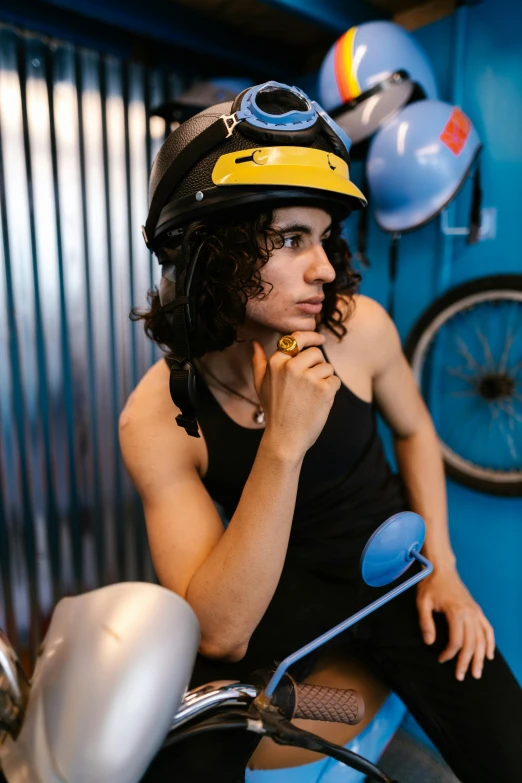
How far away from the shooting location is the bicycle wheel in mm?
1662

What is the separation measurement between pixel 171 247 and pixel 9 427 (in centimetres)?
119

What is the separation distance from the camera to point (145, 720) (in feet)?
1.48

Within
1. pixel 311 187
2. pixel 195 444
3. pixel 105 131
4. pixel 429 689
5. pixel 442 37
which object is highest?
pixel 442 37

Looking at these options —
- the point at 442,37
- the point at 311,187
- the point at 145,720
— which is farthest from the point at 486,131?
the point at 145,720

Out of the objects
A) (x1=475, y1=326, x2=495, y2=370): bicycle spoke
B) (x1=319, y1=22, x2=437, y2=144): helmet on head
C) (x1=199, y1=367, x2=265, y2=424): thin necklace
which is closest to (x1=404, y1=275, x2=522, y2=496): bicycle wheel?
(x1=475, y1=326, x2=495, y2=370): bicycle spoke

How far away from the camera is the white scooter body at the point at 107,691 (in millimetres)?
436

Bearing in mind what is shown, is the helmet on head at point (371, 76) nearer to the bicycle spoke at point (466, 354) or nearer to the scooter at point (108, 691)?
the bicycle spoke at point (466, 354)

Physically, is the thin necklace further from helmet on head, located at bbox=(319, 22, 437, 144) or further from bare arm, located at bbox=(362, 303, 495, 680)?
helmet on head, located at bbox=(319, 22, 437, 144)

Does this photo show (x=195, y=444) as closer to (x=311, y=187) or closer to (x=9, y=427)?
(x=311, y=187)

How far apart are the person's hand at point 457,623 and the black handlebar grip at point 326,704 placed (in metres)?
0.53

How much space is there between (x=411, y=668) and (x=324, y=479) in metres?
0.47

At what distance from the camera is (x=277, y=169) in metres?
0.84

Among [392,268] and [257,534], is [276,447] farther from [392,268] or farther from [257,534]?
[392,268]

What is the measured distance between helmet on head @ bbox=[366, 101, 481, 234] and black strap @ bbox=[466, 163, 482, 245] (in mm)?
124
